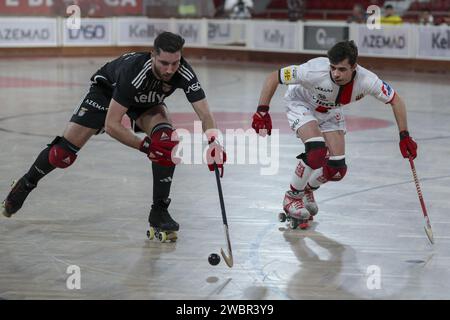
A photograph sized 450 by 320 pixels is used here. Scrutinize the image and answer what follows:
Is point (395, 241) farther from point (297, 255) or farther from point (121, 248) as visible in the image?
point (121, 248)

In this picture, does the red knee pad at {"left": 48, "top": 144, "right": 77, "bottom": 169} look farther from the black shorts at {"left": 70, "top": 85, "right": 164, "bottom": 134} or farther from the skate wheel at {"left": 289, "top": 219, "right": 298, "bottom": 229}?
the skate wheel at {"left": 289, "top": 219, "right": 298, "bottom": 229}

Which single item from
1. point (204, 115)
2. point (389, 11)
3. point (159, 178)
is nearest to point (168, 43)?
point (204, 115)

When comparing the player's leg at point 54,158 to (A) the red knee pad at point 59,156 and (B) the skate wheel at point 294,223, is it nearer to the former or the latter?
(A) the red knee pad at point 59,156

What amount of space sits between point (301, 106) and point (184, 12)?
2388 centimetres

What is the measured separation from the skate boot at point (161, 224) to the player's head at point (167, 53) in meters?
1.21

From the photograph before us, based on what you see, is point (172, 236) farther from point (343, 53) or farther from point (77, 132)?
point (343, 53)

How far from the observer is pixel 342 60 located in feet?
24.4

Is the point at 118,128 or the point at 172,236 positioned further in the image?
the point at 172,236

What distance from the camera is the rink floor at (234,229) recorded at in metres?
6.28

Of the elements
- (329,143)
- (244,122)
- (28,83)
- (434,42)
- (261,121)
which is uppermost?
(434,42)

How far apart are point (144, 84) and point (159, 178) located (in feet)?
2.76

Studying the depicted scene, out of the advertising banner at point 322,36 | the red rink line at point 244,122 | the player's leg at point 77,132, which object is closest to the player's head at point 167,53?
the player's leg at point 77,132

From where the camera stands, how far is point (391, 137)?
13.4 m
